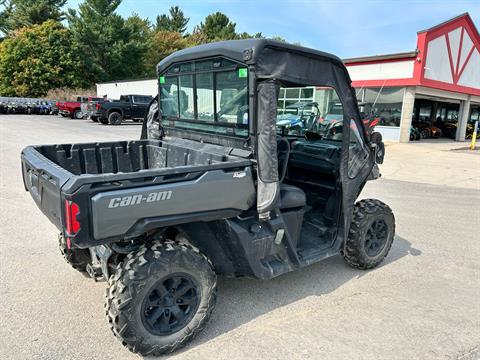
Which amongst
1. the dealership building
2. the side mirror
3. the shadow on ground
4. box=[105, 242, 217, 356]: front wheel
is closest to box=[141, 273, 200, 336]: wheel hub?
box=[105, 242, 217, 356]: front wheel

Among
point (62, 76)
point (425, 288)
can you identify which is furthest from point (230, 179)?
point (62, 76)

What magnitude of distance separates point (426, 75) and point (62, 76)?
3269cm

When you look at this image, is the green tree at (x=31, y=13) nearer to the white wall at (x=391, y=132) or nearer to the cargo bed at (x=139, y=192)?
the white wall at (x=391, y=132)

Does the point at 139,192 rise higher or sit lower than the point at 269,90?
lower

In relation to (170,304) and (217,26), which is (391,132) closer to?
(170,304)

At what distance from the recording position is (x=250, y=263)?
119 inches

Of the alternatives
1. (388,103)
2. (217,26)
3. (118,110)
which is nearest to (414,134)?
(388,103)

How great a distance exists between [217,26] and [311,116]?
65260 mm

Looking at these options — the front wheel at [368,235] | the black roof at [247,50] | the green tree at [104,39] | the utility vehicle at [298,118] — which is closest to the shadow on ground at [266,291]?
the front wheel at [368,235]

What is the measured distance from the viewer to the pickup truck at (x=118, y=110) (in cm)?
2106

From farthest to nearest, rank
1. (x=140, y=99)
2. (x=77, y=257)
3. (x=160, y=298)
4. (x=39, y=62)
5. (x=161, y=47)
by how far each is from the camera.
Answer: (x=161, y=47) < (x=39, y=62) < (x=140, y=99) < (x=77, y=257) < (x=160, y=298)

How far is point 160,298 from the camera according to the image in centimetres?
274

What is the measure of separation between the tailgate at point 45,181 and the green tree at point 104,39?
1580 inches

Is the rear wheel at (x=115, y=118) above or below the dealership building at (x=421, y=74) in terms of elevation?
below
